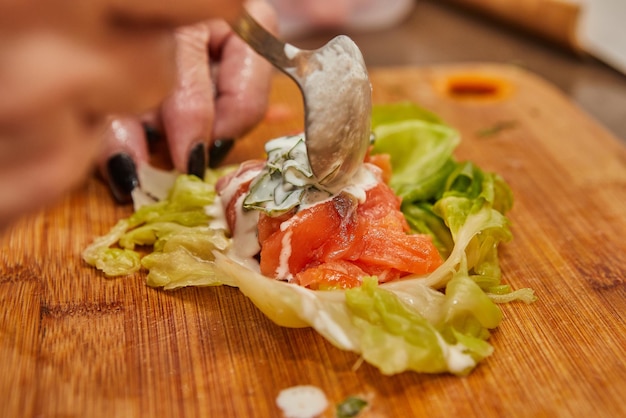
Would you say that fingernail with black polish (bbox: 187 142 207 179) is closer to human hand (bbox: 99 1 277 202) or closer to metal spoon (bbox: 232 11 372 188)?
human hand (bbox: 99 1 277 202)

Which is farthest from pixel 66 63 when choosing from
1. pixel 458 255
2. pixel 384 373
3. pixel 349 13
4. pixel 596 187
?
pixel 349 13

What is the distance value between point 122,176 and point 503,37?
3.59 metres

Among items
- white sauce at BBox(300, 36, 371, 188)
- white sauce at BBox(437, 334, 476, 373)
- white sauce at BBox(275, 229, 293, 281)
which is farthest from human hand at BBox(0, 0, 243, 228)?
white sauce at BBox(437, 334, 476, 373)

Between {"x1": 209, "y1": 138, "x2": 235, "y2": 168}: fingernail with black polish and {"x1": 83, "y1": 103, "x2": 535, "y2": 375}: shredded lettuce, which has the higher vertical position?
{"x1": 83, "y1": 103, "x2": 535, "y2": 375}: shredded lettuce

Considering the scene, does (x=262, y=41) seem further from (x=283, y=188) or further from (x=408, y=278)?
(x=408, y=278)

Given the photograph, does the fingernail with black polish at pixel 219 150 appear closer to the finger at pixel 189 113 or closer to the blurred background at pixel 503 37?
the finger at pixel 189 113

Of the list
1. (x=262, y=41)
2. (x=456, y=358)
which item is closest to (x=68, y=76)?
(x=262, y=41)

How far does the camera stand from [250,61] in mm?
3285

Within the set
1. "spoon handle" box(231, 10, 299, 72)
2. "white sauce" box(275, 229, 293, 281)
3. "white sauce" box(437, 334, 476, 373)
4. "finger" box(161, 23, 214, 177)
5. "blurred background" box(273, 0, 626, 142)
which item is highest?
"spoon handle" box(231, 10, 299, 72)

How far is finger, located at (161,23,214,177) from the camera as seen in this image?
3043 millimetres

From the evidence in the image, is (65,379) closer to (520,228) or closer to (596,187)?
(520,228)

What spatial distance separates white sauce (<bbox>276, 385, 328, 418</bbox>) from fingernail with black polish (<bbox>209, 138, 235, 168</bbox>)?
57.1 inches

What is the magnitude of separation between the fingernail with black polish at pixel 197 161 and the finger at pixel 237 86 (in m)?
0.19

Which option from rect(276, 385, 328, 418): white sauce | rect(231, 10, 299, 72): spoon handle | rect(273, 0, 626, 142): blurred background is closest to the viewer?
rect(276, 385, 328, 418): white sauce
